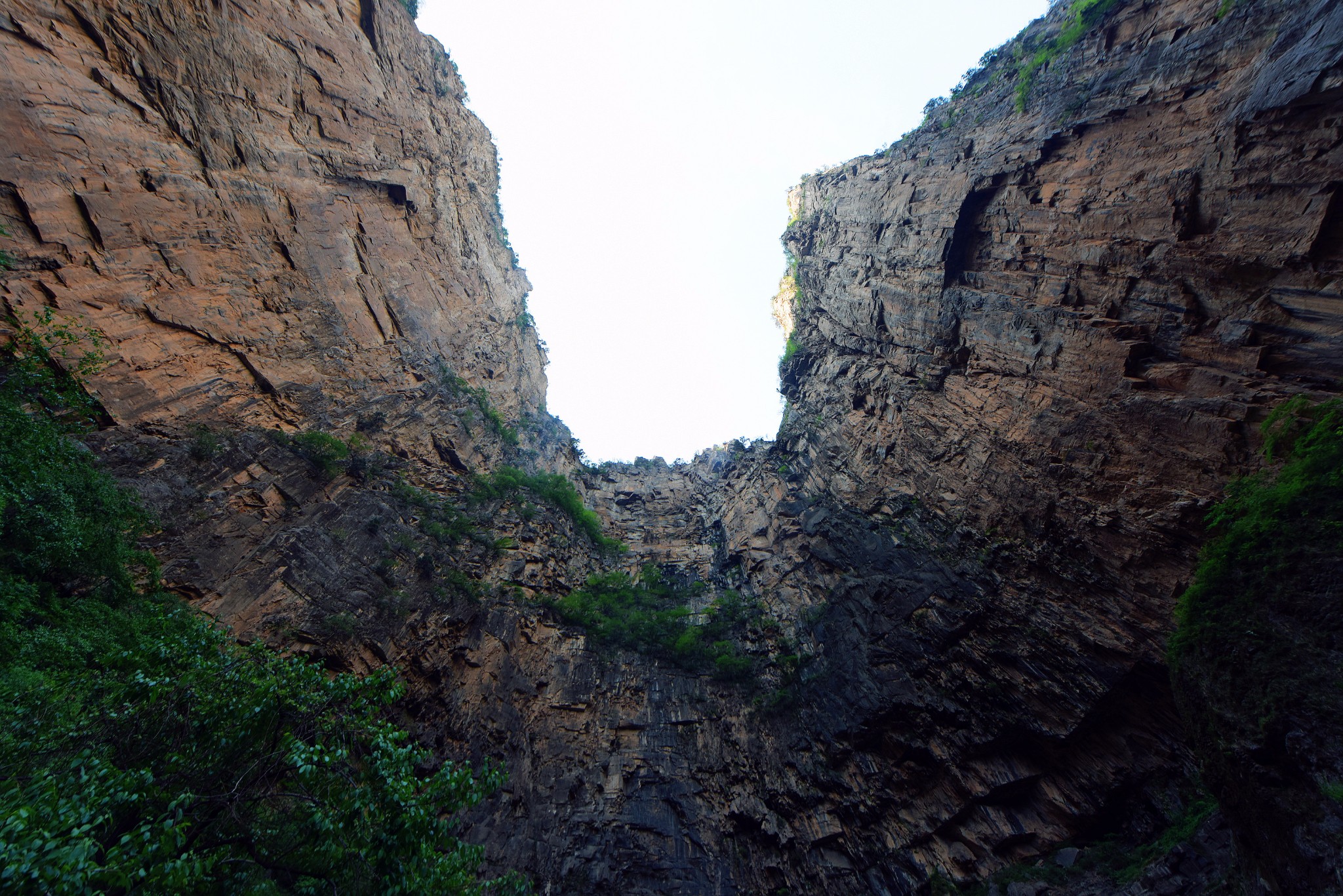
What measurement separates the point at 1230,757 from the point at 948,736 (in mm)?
5653

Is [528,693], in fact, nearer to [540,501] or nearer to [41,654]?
[540,501]

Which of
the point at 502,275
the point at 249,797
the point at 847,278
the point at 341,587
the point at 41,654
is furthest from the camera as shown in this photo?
the point at 502,275

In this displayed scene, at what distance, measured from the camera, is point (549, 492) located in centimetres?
2277

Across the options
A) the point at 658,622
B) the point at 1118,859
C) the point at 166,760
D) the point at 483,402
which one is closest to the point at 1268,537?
the point at 1118,859

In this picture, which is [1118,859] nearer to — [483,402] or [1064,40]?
[1064,40]

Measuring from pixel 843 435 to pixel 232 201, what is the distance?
20.4 meters

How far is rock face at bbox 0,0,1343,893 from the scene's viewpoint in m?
11.3

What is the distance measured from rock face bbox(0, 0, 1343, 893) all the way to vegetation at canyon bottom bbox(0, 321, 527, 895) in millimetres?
2305

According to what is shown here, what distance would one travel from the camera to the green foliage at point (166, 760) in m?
4.93

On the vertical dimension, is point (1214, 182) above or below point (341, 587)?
above

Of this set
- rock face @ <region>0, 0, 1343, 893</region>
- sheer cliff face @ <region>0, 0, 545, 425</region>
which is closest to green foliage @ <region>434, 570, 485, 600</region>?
rock face @ <region>0, 0, 1343, 893</region>

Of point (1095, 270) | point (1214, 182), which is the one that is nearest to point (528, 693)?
point (1095, 270)

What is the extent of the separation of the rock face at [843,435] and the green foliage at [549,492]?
1.51 ft

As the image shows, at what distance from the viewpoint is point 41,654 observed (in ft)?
24.5
